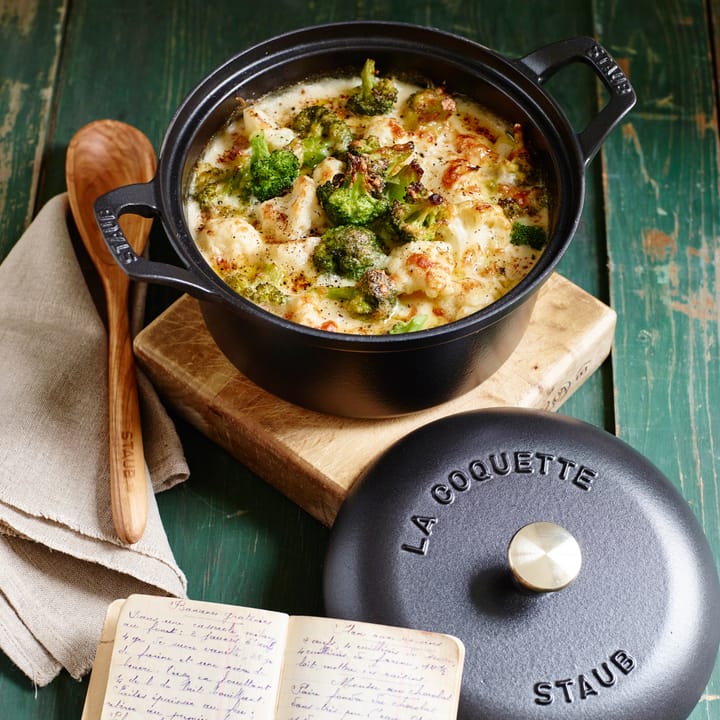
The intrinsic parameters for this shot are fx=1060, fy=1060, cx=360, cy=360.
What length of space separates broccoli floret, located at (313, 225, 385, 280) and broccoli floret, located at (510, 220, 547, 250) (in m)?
0.33

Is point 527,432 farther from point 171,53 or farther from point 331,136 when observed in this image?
point 171,53

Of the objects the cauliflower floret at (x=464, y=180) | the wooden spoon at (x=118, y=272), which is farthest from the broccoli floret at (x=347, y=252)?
the wooden spoon at (x=118, y=272)

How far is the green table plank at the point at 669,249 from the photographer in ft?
9.66

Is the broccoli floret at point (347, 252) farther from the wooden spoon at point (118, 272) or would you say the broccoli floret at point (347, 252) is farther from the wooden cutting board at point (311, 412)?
the wooden spoon at point (118, 272)

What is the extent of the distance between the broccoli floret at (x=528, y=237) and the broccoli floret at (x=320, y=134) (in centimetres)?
50

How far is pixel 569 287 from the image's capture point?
9.74 feet

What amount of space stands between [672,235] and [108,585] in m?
1.95

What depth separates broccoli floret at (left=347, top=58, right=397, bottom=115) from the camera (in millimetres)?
2783

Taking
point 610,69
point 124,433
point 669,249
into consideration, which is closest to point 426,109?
point 610,69

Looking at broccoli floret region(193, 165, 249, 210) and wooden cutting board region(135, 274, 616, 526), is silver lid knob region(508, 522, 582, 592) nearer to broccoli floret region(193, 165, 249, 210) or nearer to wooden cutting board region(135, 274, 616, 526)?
wooden cutting board region(135, 274, 616, 526)

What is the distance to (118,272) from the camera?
2.99m

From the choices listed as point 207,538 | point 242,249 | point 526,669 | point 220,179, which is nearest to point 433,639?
point 526,669

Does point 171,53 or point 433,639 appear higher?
point 171,53

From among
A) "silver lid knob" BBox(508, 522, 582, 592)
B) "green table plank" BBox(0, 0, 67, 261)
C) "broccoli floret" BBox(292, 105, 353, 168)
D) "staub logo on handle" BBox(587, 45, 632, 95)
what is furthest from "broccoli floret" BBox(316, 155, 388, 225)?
"green table plank" BBox(0, 0, 67, 261)
